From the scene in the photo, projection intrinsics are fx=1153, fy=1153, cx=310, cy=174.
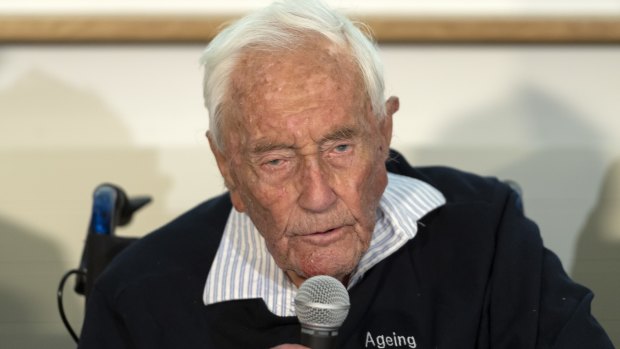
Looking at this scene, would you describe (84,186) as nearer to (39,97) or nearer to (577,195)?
(39,97)

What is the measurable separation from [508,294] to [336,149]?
436 mm

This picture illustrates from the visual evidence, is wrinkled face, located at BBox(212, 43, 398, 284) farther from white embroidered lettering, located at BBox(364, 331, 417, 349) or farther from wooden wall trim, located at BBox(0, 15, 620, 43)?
wooden wall trim, located at BBox(0, 15, 620, 43)

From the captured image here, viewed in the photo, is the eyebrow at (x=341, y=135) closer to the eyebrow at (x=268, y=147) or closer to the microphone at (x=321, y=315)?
the eyebrow at (x=268, y=147)

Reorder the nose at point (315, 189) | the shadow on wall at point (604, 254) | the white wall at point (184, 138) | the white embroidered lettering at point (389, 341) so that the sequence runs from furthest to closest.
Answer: the white wall at point (184, 138) → the shadow on wall at point (604, 254) → the white embroidered lettering at point (389, 341) → the nose at point (315, 189)

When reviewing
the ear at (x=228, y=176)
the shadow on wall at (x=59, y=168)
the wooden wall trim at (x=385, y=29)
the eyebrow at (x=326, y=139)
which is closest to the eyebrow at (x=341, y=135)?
the eyebrow at (x=326, y=139)

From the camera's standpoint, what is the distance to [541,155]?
3514 mm

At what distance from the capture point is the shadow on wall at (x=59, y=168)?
11.7 ft

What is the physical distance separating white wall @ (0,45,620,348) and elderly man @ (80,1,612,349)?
1.09m

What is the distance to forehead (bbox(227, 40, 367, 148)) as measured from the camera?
2.04 meters

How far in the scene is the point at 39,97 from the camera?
358cm

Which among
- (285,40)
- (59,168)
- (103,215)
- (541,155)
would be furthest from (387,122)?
(59,168)

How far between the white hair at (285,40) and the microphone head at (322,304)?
43cm

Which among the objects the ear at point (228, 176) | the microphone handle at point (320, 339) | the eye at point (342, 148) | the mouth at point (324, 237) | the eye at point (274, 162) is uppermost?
the eye at point (342, 148)

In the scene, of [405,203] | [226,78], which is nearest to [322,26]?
[226,78]
